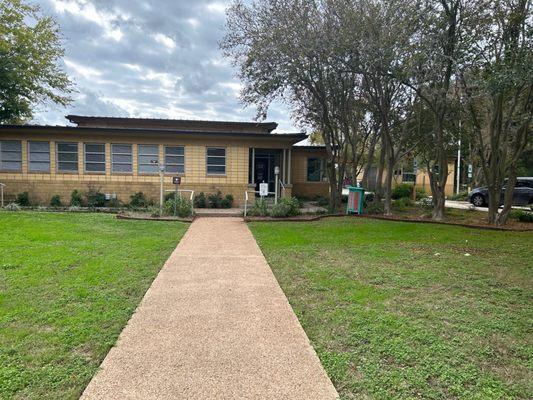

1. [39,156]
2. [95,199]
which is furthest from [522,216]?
[39,156]

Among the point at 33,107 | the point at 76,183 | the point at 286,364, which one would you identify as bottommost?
the point at 286,364

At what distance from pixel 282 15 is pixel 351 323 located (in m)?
10.3

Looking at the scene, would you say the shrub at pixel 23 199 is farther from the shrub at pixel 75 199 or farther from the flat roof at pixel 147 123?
the flat roof at pixel 147 123

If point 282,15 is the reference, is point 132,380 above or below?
below

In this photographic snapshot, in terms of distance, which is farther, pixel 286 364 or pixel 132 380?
pixel 286 364

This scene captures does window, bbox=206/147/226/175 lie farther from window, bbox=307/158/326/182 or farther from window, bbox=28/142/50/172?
window, bbox=28/142/50/172

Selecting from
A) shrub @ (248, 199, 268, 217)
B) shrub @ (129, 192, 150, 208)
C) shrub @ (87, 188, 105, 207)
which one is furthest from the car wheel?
shrub @ (87, 188, 105, 207)

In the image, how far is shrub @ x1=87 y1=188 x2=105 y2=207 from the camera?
51.3 ft

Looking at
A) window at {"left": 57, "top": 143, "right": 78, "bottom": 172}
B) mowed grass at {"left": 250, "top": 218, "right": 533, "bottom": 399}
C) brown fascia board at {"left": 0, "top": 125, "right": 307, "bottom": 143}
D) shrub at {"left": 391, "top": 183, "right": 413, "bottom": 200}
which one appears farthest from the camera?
shrub at {"left": 391, "top": 183, "right": 413, "bottom": 200}

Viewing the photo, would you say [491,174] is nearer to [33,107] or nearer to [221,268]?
[221,268]

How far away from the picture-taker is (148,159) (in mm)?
16328

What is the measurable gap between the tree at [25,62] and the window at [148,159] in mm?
6614

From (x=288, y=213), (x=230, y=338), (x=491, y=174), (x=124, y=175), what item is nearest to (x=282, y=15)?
(x=288, y=213)

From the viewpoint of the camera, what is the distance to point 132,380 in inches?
106
